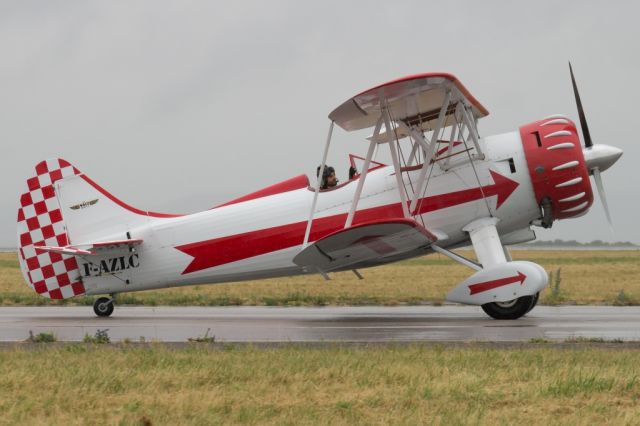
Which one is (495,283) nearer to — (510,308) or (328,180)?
(510,308)

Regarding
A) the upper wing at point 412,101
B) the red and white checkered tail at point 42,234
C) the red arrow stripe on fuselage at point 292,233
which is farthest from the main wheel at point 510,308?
the red and white checkered tail at point 42,234

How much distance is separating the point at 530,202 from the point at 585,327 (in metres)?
2.45

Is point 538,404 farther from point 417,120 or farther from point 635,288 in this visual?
point 635,288

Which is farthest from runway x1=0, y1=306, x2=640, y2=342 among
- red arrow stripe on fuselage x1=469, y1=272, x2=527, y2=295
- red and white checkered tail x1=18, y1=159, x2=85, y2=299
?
red and white checkered tail x1=18, y1=159, x2=85, y2=299

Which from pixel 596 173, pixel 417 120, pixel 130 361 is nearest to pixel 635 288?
pixel 596 173

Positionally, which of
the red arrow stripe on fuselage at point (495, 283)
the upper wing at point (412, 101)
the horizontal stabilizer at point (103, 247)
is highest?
the upper wing at point (412, 101)

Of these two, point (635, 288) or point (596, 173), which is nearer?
point (596, 173)

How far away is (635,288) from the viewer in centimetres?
2219

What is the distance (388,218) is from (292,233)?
5.54 feet

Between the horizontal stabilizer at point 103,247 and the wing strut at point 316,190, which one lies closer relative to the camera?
the wing strut at point 316,190

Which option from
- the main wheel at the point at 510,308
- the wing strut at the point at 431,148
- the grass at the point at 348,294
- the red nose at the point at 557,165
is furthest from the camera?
the grass at the point at 348,294

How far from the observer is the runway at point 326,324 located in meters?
10.4

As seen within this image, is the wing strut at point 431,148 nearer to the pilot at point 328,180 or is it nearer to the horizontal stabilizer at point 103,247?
the pilot at point 328,180

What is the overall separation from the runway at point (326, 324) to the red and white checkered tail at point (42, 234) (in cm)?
69
